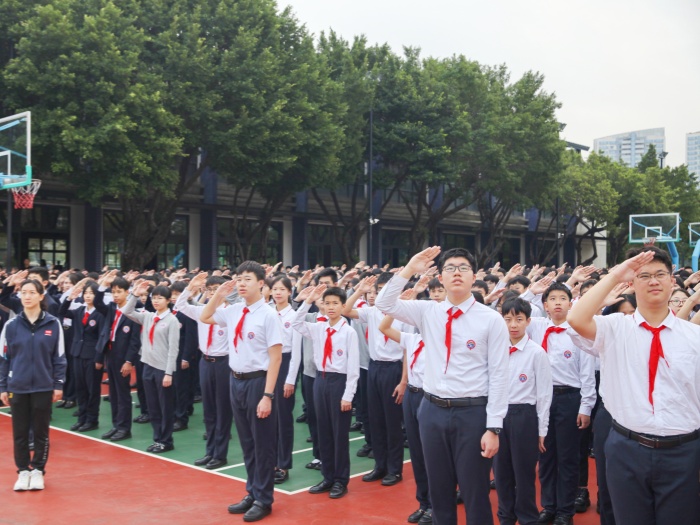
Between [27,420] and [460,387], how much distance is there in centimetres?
432

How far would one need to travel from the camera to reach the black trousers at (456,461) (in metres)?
4.27

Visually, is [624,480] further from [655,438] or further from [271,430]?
[271,430]

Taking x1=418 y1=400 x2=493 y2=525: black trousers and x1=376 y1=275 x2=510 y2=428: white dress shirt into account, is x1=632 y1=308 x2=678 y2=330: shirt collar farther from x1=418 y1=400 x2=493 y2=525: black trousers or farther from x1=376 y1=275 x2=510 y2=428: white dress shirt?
x1=418 y1=400 x2=493 y2=525: black trousers

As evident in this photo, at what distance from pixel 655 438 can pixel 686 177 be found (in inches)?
1957

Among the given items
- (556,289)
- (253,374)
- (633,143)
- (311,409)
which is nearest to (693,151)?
(633,143)

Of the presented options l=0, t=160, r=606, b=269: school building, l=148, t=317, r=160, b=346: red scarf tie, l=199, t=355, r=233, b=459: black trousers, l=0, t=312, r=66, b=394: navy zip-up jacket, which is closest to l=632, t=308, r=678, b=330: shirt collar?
l=199, t=355, r=233, b=459: black trousers

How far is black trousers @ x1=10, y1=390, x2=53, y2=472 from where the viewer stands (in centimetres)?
664

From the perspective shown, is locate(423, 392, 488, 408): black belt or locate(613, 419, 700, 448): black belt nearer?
locate(613, 419, 700, 448): black belt

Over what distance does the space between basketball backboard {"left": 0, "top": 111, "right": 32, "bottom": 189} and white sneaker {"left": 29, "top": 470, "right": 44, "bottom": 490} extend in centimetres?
941

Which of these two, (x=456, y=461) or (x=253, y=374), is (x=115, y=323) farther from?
(x=456, y=461)

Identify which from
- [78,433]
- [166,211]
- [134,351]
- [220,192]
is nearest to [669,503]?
[134,351]

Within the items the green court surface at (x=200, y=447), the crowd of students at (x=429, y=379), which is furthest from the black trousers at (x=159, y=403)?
the green court surface at (x=200, y=447)

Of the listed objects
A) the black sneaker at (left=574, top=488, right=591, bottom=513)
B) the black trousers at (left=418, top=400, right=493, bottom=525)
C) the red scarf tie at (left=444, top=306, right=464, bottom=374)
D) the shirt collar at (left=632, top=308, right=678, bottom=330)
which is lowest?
the black sneaker at (left=574, top=488, right=591, bottom=513)

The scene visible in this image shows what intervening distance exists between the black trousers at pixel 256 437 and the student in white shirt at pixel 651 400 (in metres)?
3.15
